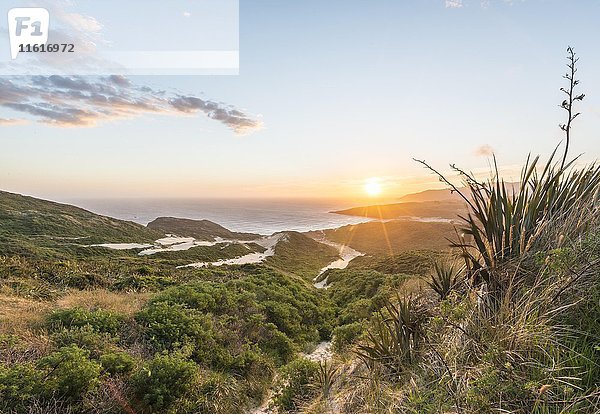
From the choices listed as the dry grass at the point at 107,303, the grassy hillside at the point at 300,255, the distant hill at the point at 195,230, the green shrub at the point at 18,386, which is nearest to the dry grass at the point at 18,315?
the dry grass at the point at 107,303

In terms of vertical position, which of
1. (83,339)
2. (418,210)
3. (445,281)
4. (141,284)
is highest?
(445,281)

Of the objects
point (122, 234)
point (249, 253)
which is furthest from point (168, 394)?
point (122, 234)

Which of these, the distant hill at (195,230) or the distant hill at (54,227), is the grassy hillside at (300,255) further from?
the distant hill at (54,227)

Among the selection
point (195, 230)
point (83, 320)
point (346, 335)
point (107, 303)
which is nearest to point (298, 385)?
point (346, 335)

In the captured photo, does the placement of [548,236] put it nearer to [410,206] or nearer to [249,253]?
[249,253]

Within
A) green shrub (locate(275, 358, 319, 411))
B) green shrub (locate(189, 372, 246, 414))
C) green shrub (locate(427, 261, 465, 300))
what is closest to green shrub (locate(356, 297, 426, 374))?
green shrub (locate(427, 261, 465, 300))

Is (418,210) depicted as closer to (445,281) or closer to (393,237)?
(393,237)
